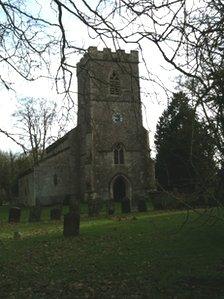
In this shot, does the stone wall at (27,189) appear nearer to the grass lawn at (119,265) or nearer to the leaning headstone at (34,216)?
the leaning headstone at (34,216)

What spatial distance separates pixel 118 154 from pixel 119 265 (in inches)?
1312

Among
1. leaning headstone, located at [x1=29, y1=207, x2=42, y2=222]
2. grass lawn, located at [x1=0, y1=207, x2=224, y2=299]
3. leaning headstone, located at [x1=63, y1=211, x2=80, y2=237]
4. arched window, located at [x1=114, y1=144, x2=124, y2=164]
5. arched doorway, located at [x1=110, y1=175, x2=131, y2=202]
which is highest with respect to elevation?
arched window, located at [x1=114, y1=144, x2=124, y2=164]

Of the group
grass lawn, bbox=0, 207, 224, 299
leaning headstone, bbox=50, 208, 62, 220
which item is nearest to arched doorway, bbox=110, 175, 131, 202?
leaning headstone, bbox=50, 208, 62, 220

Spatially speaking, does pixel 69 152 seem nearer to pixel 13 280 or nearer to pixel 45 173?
pixel 45 173

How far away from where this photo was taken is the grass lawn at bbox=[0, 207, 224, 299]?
25.2ft

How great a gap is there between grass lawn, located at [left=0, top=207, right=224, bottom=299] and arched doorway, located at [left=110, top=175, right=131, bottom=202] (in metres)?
27.6

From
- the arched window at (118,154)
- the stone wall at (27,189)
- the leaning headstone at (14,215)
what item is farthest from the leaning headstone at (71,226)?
the stone wall at (27,189)

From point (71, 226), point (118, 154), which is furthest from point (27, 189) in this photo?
point (71, 226)

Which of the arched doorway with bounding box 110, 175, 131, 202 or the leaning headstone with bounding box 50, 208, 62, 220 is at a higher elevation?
the arched doorway with bounding box 110, 175, 131, 202

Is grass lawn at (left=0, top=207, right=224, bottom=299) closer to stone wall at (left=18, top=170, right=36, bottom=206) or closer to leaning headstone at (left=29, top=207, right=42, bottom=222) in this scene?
leaning headstone at (left=29, top=207, right=42, bottom=222)

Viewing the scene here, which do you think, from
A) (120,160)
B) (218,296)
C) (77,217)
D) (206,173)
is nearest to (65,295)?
(218,296)

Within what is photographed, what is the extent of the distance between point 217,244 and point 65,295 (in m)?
4.55

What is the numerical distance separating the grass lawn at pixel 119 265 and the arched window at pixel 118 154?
28.2 meters

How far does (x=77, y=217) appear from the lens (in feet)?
49.4
